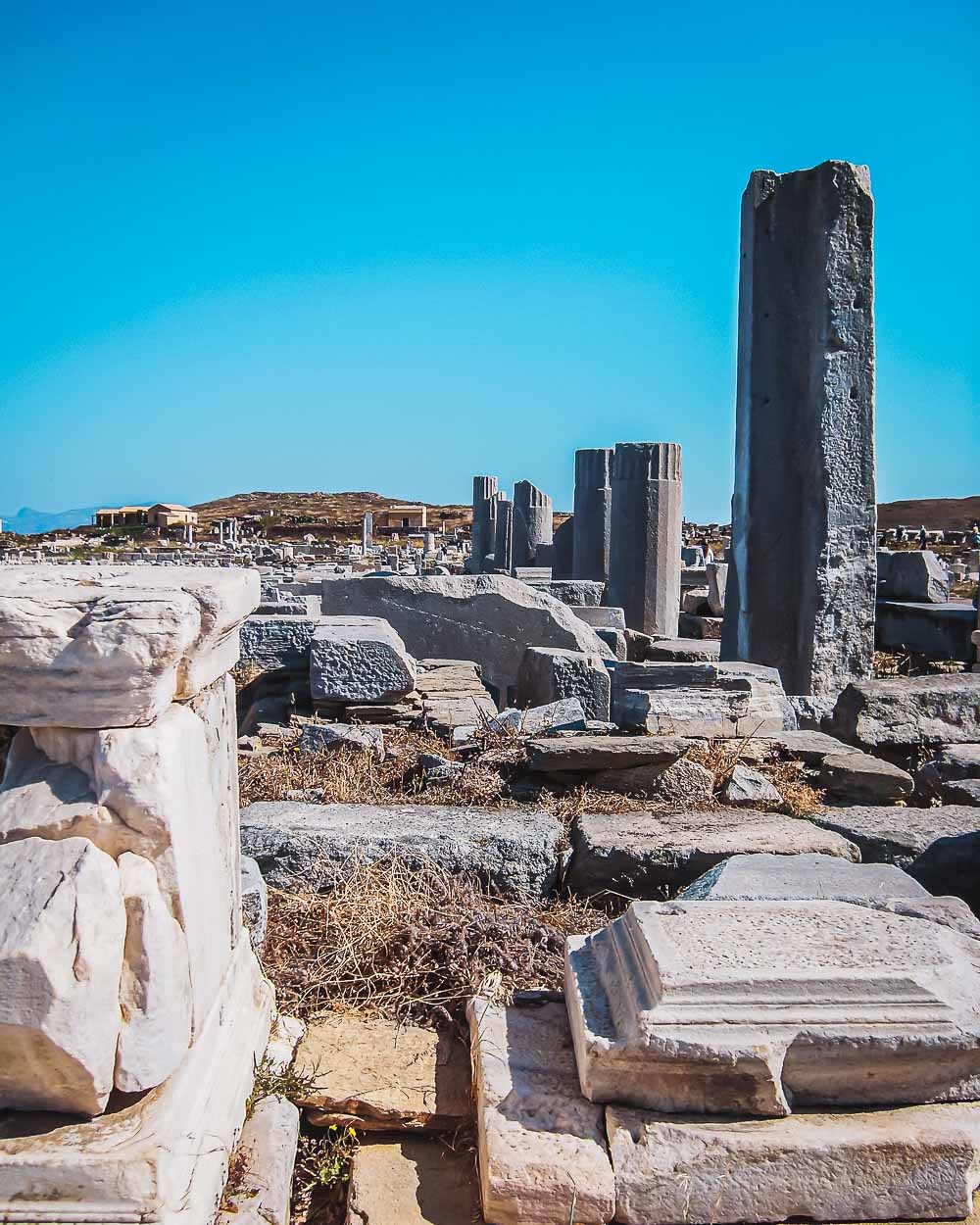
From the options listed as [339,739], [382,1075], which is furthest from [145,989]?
[339,739]

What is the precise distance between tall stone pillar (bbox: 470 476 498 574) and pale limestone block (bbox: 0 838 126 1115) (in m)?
24.8

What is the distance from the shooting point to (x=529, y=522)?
2512cm

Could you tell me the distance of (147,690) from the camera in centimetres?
190

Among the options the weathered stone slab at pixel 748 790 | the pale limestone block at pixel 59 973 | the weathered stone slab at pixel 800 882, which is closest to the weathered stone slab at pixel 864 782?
the weathered stone slab at pixel 748 790

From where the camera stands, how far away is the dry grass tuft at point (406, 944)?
120 inches

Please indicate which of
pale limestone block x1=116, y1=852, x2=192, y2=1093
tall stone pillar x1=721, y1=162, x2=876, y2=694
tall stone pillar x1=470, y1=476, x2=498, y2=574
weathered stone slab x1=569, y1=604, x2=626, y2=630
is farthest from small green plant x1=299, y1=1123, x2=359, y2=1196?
tall stone pillar x1=470, y1=476, x2=498, y2=574

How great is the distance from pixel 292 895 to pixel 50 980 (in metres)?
1.81

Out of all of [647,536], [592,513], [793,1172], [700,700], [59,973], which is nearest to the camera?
[59,973]

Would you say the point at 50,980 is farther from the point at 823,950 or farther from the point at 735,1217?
the point at 823,950

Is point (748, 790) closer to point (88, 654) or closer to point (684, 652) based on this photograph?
point (88, 654)

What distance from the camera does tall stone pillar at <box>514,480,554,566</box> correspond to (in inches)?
983

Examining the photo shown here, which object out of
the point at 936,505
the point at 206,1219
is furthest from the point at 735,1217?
the point at 936,505

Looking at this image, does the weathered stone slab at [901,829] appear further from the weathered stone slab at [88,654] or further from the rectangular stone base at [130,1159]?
the weathered stone slab at [88,654]

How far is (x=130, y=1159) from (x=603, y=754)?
318 centimetres
